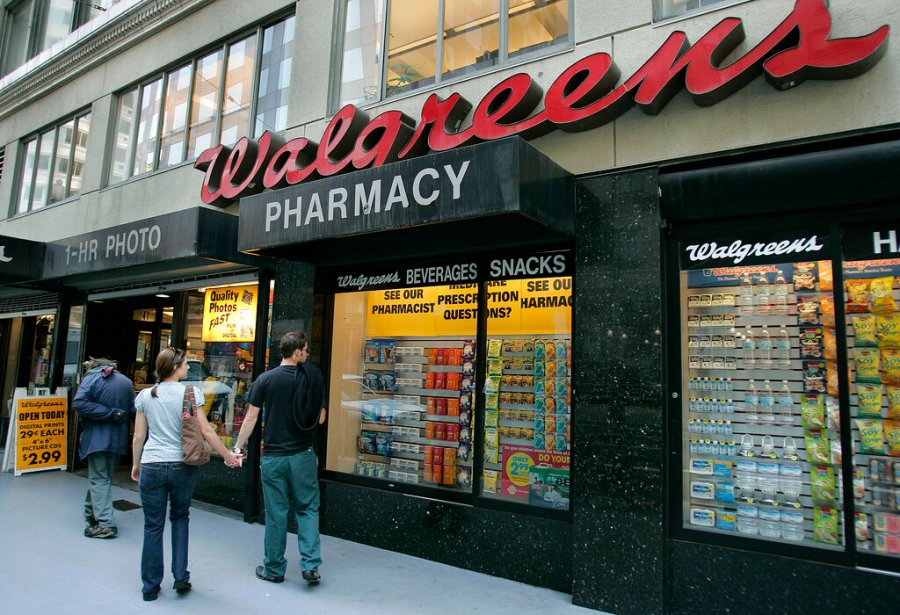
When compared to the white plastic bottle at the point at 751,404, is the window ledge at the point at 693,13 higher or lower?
higher

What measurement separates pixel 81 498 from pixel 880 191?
917cm

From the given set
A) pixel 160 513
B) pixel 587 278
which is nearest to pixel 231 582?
pixel 160 513

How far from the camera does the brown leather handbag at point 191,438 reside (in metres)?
4.35

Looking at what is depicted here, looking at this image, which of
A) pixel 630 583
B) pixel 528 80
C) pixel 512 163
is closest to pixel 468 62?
pixel 528 80

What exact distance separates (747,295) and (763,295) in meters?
0.11

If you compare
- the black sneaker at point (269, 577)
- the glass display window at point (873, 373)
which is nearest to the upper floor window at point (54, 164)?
the black sneaker at point (269, 577)

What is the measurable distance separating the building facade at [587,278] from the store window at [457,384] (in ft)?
0.09

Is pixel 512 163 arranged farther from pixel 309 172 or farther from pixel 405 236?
pixel 309 172

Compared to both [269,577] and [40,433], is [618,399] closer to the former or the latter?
[269,577]

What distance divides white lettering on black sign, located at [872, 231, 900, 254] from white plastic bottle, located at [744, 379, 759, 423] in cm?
129

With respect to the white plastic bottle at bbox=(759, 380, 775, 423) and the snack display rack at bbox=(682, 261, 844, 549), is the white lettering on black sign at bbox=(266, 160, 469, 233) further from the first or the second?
the white plastic bottle at bbox=(759, 380, 775, 423)

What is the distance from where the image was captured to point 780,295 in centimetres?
436

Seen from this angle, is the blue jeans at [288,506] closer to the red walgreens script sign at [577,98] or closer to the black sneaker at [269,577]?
the black sneaker at [269,577]

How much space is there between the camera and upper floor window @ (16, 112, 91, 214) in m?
10.5
